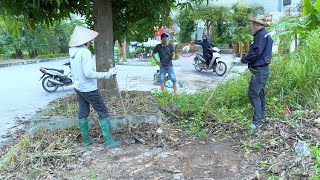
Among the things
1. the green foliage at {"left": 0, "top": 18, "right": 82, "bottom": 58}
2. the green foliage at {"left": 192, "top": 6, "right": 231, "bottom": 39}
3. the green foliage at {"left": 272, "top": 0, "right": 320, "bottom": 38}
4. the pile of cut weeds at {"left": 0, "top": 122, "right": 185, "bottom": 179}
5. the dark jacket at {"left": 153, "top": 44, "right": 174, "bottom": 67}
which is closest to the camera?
the pile of cut weeds at {"left": 0, "top": 122, "right": 185, "bottom": 179}

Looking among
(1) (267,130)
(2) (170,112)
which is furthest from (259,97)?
(2) (170,112)

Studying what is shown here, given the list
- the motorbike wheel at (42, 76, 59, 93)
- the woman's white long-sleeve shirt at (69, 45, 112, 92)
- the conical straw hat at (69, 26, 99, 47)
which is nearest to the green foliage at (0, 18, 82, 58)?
the motorbike wheel at (42, 76, 59, 93)

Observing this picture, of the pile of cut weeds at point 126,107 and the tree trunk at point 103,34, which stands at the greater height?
the tree trunk at point 103,34

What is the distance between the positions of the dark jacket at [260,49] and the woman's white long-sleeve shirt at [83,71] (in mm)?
1979

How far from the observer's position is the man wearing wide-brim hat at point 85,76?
3.69 metres

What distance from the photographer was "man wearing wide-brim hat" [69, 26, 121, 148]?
3691 mm

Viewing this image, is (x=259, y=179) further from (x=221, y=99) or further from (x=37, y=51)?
A: (x=37, y=51)

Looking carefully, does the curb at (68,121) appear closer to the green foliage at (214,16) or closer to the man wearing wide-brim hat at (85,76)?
the man wearing wide-brim hat at (85,76)

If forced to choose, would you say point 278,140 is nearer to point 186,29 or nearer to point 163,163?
point 163,163

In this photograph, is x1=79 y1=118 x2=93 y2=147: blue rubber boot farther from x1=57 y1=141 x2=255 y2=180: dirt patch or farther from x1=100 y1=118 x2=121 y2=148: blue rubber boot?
x1=100 y1=118 x2=121 y2=148: blue rubber boot

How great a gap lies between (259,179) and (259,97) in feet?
5.31

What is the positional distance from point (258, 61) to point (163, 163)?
1969 millimetres

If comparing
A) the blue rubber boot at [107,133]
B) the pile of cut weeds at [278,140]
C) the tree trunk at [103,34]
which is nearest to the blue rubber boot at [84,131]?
the blue rubber boot at [107,133]

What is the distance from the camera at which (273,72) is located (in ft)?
18.2
